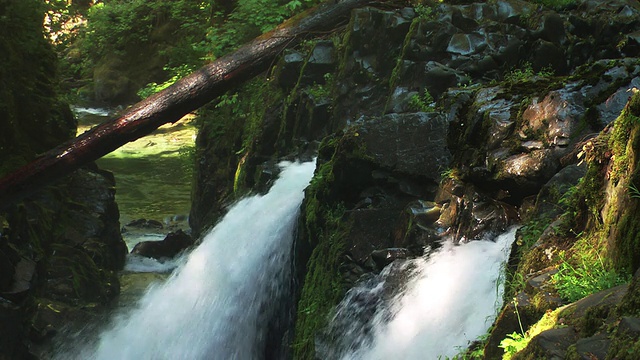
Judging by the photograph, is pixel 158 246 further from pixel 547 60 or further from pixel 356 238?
pixel 547 60

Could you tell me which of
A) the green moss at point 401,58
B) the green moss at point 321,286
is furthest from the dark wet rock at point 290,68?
the green moss at point 321,286

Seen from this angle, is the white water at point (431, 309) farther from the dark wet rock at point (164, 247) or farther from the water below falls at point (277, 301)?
the dark wet rock at point (164, 247)

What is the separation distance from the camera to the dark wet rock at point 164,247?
12.7 meters

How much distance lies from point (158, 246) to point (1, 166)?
4002 mm

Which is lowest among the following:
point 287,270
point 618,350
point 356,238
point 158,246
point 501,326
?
point 158,246

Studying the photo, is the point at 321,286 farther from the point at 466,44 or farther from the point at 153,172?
the point at 153,172

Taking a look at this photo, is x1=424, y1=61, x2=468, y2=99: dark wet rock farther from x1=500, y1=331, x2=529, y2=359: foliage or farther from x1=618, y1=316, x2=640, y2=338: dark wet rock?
x1=618, y1=316, x2=640, y2=338: dark wet rock

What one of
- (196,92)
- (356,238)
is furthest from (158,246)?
(356,238)

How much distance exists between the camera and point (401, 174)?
22.0ft

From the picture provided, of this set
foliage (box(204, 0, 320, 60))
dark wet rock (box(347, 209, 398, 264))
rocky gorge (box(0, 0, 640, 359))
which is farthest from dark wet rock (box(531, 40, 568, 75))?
foliage (box(204, 0, 320, 60))

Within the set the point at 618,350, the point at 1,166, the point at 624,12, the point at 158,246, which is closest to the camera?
the point at 618,350

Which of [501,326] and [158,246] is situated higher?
[501,326]

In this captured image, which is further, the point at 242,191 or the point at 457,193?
the point at 242,191

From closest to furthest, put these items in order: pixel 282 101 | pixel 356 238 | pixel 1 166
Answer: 1. pixel 356 238
2. pixel 1 166
3. pixel 282 101
